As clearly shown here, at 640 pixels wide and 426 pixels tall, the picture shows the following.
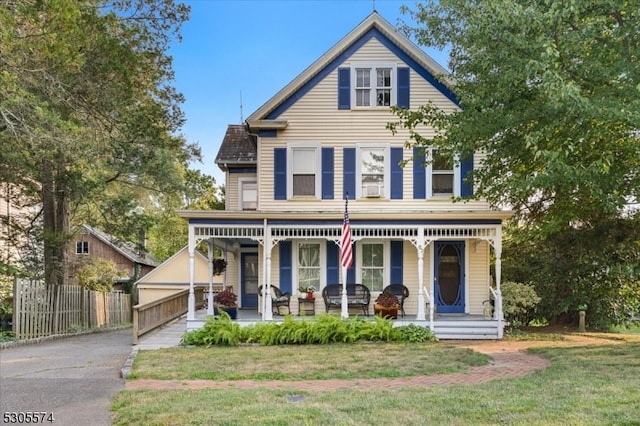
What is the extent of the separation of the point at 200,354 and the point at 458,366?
5.17m

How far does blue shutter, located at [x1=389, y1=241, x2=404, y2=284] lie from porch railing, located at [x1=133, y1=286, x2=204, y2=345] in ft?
22.9

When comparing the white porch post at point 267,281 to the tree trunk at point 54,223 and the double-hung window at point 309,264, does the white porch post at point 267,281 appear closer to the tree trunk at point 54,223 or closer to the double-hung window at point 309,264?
the double-hung window at point 309,264

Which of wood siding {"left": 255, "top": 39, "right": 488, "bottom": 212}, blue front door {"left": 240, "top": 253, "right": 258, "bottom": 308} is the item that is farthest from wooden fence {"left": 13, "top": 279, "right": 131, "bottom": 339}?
wood siding {"left": 255, "top": 39, "right": 488, "bottom": 212}

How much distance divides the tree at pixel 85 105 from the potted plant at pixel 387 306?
8.70 meters

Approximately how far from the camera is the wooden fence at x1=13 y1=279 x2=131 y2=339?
43.3ft

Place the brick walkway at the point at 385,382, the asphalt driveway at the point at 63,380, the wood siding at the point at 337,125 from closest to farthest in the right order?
the asphalt driveway at the point at 63,380 < the brick walkway at the point at 385,382 < the wood siding at the point at 337,125

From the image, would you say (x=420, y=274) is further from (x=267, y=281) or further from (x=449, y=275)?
(x=267, y=281)

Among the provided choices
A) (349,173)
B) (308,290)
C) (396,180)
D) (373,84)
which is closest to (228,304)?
(308,290)

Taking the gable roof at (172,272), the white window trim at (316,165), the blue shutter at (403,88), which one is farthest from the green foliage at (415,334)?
the gable roof at (172,272)

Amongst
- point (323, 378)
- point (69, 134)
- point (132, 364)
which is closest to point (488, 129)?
point (323, 378)

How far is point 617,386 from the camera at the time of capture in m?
6.38

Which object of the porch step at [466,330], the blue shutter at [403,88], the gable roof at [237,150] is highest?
the blue shutter at [403,88]

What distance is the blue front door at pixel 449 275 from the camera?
47.4ft

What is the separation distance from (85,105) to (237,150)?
15.7 feet
